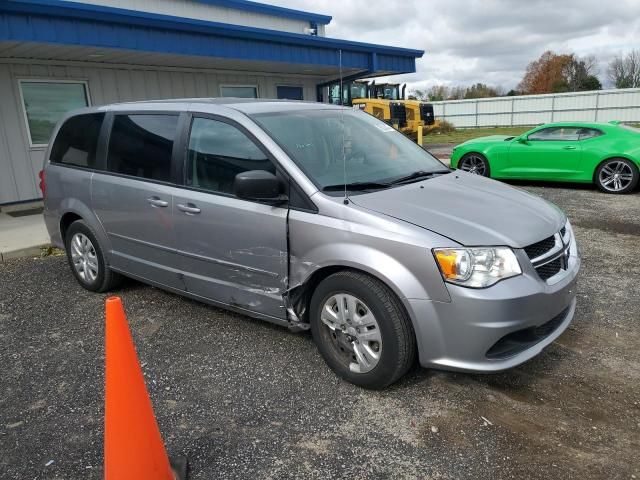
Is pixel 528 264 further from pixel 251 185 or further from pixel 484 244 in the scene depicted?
pixel 251 185

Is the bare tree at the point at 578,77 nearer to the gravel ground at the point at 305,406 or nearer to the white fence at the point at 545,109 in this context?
the white fence at the point at 545,109

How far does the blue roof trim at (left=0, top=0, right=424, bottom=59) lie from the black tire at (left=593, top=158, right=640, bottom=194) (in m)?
6.19

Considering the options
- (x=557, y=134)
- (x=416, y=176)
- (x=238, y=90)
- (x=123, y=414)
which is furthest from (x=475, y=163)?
(x=123, y=414)

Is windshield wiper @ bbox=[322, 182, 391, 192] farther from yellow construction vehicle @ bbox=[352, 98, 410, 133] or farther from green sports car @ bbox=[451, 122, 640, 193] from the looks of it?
yellow construction vehicle @ bbox=[352, 98, 410, 133]

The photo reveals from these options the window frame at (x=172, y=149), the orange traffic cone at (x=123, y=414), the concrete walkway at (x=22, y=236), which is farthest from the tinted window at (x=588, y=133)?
the orange traffic cone at (x=123, y=414)

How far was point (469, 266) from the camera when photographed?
2.73m

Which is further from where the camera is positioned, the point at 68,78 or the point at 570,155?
the point at 570,155

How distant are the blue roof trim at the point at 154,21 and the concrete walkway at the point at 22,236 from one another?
295 cm

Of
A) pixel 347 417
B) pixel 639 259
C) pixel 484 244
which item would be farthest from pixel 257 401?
pixel 639 259

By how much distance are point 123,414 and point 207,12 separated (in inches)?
561

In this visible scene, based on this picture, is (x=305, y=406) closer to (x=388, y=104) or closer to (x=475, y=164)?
(x=475, y=164)

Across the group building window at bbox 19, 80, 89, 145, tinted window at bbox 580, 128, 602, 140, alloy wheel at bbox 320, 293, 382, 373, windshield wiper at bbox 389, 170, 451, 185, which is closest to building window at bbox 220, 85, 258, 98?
building window at bbox 19, 80, 89, 145

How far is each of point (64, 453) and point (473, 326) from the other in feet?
7.45

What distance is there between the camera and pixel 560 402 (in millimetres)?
2996
